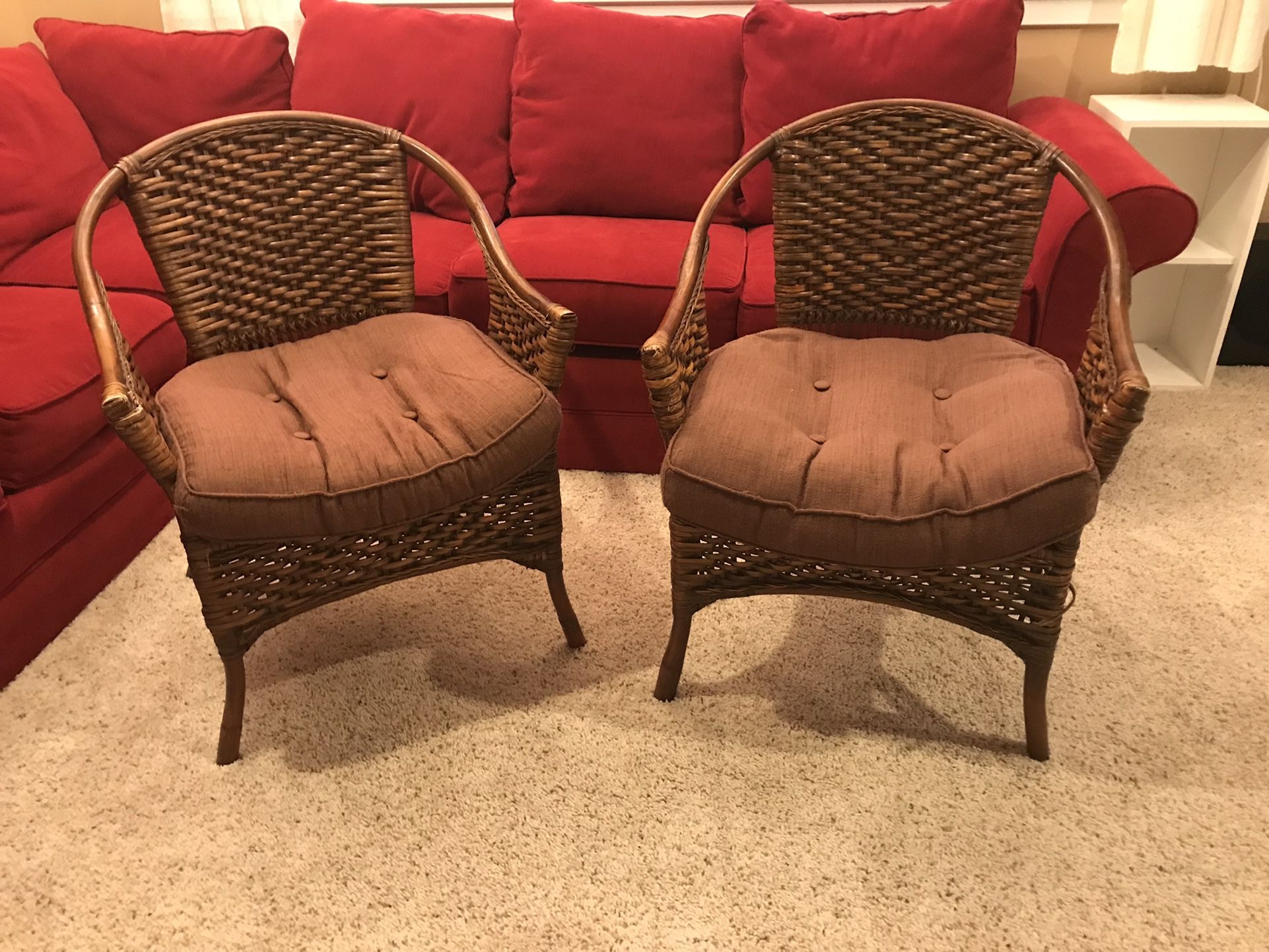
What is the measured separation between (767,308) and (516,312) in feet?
1.85

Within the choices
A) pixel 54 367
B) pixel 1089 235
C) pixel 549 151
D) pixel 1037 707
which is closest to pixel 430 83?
pixel 549 151

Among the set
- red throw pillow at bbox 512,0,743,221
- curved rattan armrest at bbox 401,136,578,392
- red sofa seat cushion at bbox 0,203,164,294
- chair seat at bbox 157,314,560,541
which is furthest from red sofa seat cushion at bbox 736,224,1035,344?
red sofa seat cushion at bbox 0,203,164,294

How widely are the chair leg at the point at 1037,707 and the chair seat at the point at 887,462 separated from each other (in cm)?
24

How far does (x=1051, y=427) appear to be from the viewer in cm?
137

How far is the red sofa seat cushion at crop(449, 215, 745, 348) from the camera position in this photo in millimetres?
1965

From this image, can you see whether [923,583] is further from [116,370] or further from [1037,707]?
[116,370]

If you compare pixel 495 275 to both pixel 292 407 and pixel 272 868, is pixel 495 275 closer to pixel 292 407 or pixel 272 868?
pixel 292 407

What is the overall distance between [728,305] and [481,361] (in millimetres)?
588

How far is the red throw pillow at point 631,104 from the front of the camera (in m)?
2.23

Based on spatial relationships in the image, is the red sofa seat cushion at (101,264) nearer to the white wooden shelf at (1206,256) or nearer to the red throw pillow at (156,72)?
the red throw pillow at (156,72)

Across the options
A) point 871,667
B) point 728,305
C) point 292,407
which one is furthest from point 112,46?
point 871,667

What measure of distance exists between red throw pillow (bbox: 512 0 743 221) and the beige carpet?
2.90ft

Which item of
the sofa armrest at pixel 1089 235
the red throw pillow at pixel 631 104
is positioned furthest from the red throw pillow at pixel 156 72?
Result: the sofa armrest at pixel 1089 235

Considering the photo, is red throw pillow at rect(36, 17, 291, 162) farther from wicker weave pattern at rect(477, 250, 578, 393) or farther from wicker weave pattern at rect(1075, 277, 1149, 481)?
wicker weave pattern at rect(1075, 277, 1149, 481)
